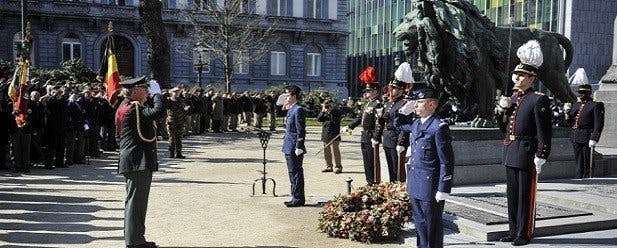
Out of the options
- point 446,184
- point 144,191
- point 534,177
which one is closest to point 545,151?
point 534,177

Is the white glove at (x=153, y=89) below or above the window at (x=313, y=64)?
below

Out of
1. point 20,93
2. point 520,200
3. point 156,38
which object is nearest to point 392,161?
point 520,200

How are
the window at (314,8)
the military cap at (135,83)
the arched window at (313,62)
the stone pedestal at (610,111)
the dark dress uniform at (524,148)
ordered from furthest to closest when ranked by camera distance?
the arched window at (313,62) < the window at (314,8) < the stone pedestal at (610,111) < the military cap at (135,83) < the dark dress uniform at (524,148)

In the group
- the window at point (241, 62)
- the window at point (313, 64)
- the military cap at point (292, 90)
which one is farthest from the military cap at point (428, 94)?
the window at point (313, 64)

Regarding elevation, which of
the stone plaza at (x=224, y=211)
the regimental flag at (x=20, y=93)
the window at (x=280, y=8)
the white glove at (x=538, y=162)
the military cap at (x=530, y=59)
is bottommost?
the stone plaza at (x=224, y=211)

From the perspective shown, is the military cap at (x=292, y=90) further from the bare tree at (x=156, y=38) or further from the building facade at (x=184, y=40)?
the building facade at (x=184, y=40)

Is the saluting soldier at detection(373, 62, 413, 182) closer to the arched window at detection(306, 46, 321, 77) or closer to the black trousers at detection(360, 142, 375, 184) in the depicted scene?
the black trousers at detection(360, 142, 375, 184)

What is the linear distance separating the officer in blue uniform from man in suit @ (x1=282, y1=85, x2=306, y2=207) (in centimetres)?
411

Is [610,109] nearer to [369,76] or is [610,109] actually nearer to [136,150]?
[369,76]

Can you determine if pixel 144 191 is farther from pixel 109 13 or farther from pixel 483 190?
pixel 109 13

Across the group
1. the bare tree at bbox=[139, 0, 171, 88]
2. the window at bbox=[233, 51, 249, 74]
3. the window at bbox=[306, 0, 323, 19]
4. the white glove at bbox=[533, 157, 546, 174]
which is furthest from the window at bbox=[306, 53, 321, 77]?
the white glove at bbox=[533, 157, 546, 174]

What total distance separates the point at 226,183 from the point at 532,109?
7.59 metres

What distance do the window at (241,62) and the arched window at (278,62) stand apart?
245 cm

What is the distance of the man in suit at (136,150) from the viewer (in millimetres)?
7535
